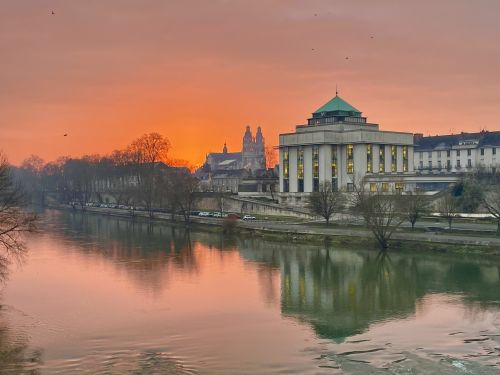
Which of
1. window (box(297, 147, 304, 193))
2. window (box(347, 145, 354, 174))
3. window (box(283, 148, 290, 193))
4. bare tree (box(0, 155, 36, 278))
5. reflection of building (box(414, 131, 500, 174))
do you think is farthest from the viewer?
reflection of building (box(414, 131, 500, 174))

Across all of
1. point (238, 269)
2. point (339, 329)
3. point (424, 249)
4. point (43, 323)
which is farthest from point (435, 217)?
point (43, 323)

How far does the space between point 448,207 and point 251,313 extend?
40388 mm

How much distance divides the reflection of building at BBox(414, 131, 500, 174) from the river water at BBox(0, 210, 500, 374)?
65373 millimetres

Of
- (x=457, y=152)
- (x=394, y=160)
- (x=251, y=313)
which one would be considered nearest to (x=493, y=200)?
(x=251, y=313)

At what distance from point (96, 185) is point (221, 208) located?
2773 inches

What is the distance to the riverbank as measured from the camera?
5762 centimetres

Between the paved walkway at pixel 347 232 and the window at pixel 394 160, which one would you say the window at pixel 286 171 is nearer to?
the window at pixel 394 160

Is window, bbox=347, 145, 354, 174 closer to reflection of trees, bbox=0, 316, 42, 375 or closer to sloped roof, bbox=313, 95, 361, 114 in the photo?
sloped roof, bbox=313, 95, 361, 114

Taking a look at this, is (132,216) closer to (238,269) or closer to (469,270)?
(238,269)

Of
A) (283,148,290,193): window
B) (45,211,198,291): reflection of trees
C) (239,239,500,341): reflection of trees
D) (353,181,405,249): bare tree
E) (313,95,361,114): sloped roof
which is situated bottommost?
(239,239,500,341): reflection of trees

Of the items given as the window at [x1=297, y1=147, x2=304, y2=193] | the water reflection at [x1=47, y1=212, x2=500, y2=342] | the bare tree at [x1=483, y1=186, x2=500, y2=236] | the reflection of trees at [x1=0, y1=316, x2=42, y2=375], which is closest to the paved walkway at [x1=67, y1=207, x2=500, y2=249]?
the water reflection at [x1=47, y1=212, x2=500, y2=342]

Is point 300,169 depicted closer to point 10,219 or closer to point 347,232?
point 347,232

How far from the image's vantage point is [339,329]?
3384cm

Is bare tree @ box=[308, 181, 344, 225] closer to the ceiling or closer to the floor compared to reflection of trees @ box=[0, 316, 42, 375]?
closer to the ceiling
